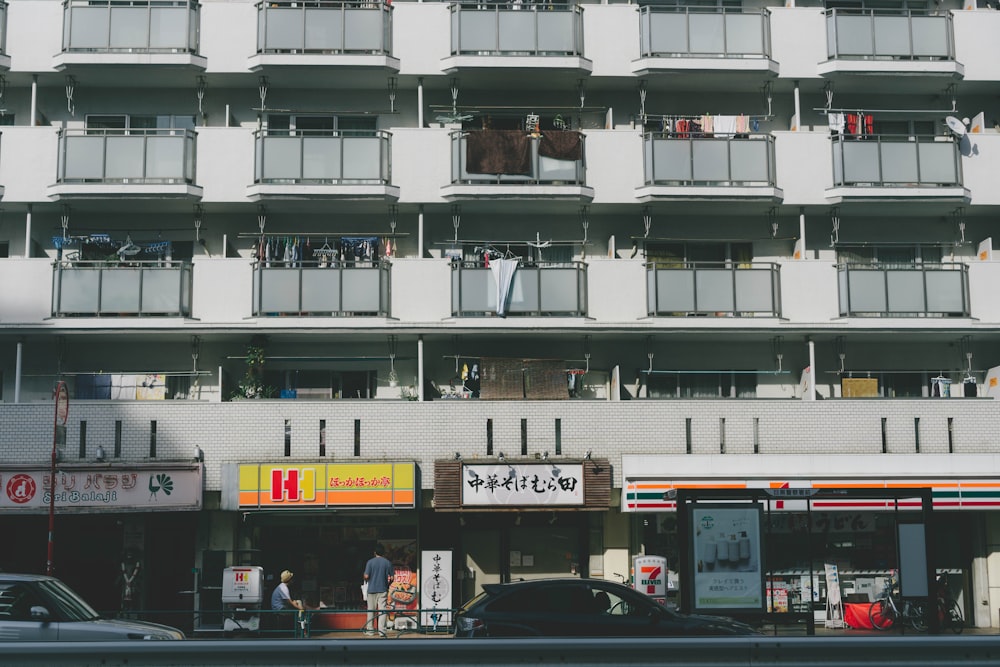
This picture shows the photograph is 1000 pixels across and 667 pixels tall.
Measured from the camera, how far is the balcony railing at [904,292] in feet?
87.9

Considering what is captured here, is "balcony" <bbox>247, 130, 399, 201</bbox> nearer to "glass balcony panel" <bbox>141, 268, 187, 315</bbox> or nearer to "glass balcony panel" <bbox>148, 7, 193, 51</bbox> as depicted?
"glass balcony panel" <bbox>141, 268, 187, 315</bbox>

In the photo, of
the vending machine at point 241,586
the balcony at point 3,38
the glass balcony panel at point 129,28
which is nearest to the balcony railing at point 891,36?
the glass balcony panel at point 129,28

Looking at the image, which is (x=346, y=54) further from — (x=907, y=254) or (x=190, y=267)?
(x=907, y=254)

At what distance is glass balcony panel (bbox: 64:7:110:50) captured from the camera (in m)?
26.6

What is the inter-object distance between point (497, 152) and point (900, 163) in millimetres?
9099

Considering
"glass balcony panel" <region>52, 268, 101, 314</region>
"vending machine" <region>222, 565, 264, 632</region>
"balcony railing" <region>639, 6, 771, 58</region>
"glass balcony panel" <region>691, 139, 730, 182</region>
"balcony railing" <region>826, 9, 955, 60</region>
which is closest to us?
"vending machine" <region>222, 565, 264, 632</region>

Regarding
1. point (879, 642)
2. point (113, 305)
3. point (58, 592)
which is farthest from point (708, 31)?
point (879, 642)

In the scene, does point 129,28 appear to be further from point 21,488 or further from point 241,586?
point 241,586

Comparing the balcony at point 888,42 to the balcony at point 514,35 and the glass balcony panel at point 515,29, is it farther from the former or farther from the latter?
the glass balcony panel at point 515,29

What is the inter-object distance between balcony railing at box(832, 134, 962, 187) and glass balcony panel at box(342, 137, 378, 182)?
33.8ft

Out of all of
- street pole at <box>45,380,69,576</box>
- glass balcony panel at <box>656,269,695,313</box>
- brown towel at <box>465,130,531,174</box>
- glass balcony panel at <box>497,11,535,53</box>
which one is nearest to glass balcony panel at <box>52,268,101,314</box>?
street pole at <box>45,380,69,576</box>

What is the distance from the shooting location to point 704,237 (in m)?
28.1

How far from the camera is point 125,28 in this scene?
87.5 feet

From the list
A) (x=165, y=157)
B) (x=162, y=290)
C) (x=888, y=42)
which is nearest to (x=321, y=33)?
(x=165, y=157)
